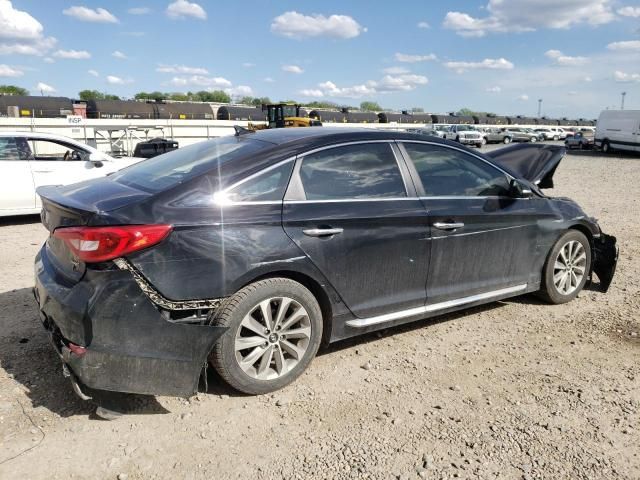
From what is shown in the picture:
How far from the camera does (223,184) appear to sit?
3049 millimetres

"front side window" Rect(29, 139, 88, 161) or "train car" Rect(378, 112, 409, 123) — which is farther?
"train car" Rect(378, 112, 409, 123)

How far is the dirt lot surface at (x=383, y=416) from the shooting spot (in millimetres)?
2566

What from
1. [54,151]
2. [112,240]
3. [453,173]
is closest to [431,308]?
[453,173]

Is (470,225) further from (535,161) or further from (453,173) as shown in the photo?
(535,161)

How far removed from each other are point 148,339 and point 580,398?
106 inches

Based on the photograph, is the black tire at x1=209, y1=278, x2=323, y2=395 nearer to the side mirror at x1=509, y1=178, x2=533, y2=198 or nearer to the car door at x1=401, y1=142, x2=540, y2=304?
the car door at x1=401, y1=142, x2=540, y2=304

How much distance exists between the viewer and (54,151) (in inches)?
320

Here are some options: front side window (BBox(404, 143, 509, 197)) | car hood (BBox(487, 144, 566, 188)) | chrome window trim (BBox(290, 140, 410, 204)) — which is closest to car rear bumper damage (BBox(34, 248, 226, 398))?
chrome window trim (BBox(290, 140, 410, 204))

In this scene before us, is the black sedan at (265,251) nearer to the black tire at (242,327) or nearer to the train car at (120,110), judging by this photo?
the black tire at (242,327)

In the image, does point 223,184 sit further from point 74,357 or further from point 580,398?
point 580,398

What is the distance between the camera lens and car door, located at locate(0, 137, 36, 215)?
777 centimetres

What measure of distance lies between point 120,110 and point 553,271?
38118 mm

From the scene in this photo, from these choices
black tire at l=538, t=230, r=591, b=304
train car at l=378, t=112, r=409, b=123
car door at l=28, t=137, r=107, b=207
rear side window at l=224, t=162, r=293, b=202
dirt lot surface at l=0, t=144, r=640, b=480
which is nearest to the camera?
dirt lot surface at l=0, t=144, r=640, b=480

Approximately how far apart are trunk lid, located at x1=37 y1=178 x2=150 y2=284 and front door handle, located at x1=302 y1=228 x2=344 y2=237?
987 millimetres
